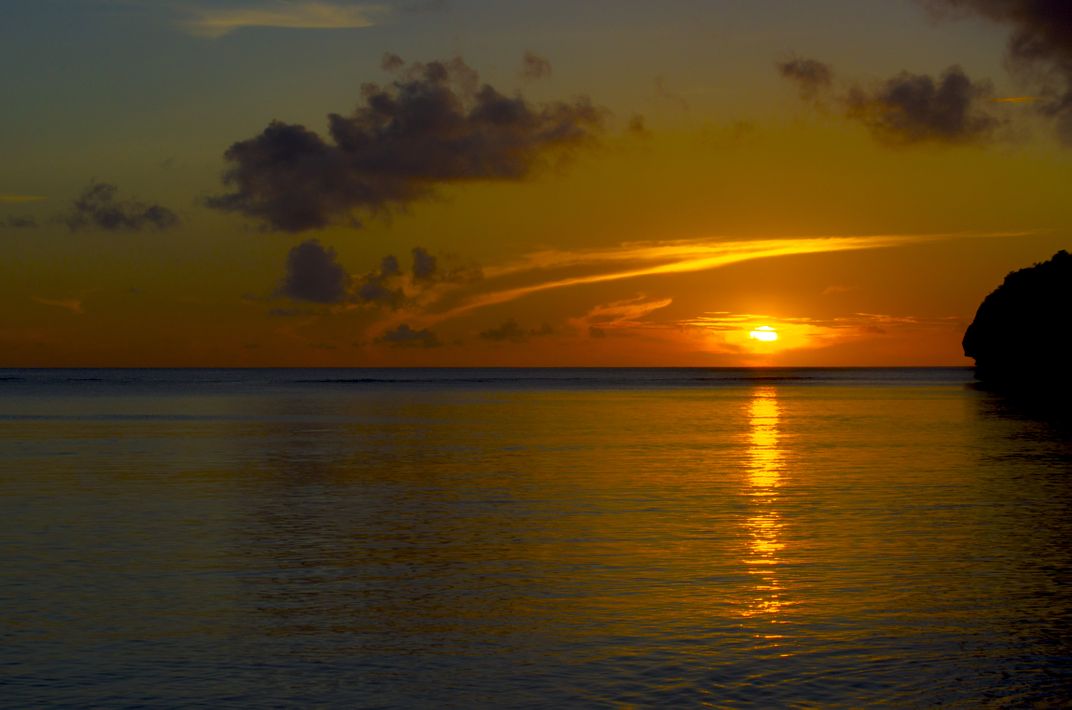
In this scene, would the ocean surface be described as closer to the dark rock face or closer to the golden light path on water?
the golden light path on water

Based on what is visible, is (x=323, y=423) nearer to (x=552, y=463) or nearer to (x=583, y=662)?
(x=552, y=463)

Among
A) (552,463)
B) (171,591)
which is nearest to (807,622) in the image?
(171,591)

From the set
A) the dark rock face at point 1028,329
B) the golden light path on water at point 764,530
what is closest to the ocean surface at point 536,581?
the golden light path on water at point 764,530

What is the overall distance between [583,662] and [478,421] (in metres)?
63.6

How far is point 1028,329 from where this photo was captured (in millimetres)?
168125

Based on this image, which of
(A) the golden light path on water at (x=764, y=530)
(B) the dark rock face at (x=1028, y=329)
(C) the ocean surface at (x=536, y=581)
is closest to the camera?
(C) the ocean surface at (x=536, y=581)

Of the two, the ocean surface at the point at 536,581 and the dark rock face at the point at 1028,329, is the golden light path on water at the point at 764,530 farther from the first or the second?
the dark rock face at the point at 1028,329

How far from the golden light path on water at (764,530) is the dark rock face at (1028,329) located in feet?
374

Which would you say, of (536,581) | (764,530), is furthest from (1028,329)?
(536,581)

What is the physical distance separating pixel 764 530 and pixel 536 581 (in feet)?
26.6

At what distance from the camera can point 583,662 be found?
616 inches

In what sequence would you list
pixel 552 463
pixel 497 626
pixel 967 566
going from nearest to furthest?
1. pixel 497 626
2. pixel 967 566
3. pixel 552 463

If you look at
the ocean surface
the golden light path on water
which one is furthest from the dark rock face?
the ocean surface

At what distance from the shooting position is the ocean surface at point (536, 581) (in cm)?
1479
